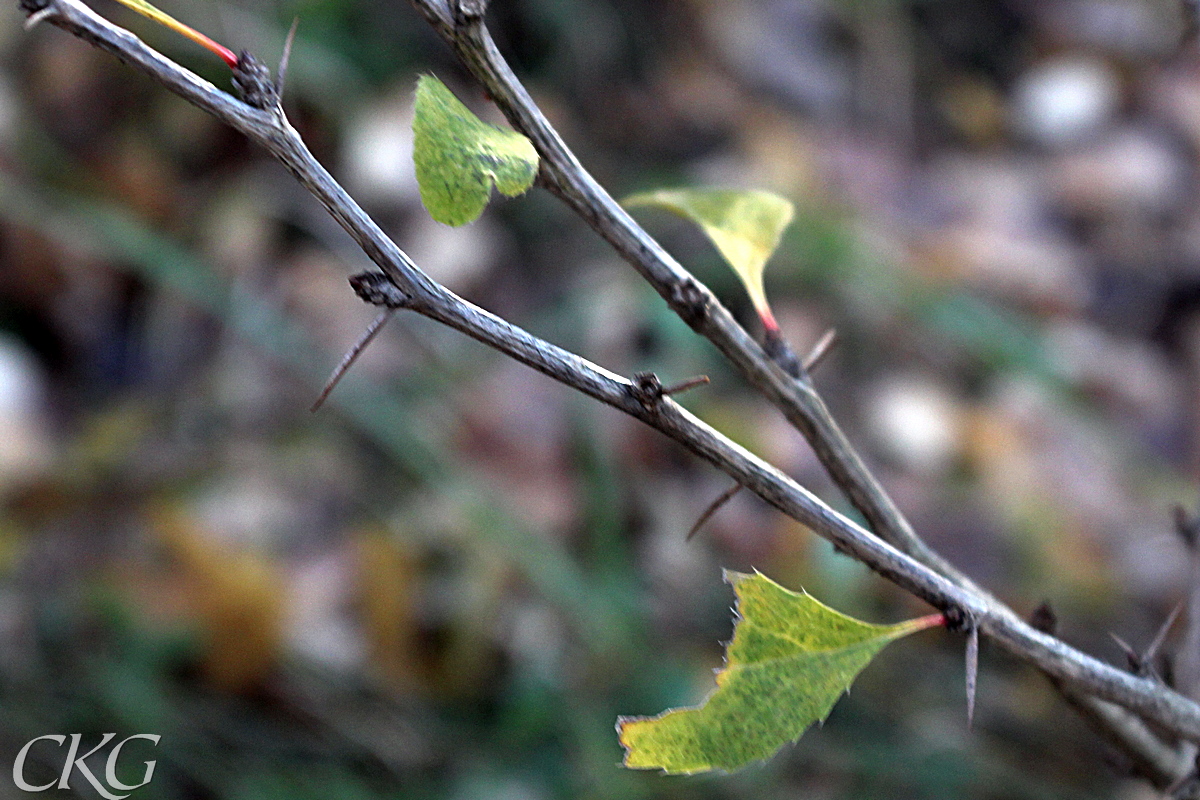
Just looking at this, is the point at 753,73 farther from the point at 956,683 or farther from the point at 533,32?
the point at 956,683

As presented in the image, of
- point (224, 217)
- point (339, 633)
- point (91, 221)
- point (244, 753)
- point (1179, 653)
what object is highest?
point (224, 217)

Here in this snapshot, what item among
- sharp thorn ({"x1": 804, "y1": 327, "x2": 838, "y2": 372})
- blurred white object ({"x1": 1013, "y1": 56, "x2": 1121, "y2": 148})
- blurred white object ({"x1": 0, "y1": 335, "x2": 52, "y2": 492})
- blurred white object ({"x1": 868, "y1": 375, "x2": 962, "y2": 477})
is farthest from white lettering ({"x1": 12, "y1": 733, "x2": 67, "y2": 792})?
blurred white object ({"x1": 1013, "y1": 56, "x2": 1121, "y2": 148})

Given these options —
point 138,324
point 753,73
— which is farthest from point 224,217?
point 753,73

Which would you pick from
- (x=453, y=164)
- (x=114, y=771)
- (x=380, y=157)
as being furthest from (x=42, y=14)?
(x=380, y=157)

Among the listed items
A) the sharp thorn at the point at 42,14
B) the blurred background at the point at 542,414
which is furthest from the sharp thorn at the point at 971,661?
the blurred background at the point at 542,414

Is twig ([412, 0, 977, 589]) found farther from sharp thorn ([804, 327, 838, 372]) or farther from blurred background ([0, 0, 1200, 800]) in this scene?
blurred background ([0, 0, 1200, 800])

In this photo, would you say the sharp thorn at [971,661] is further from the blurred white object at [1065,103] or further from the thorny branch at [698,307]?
the blurred white object at [1065,103]
